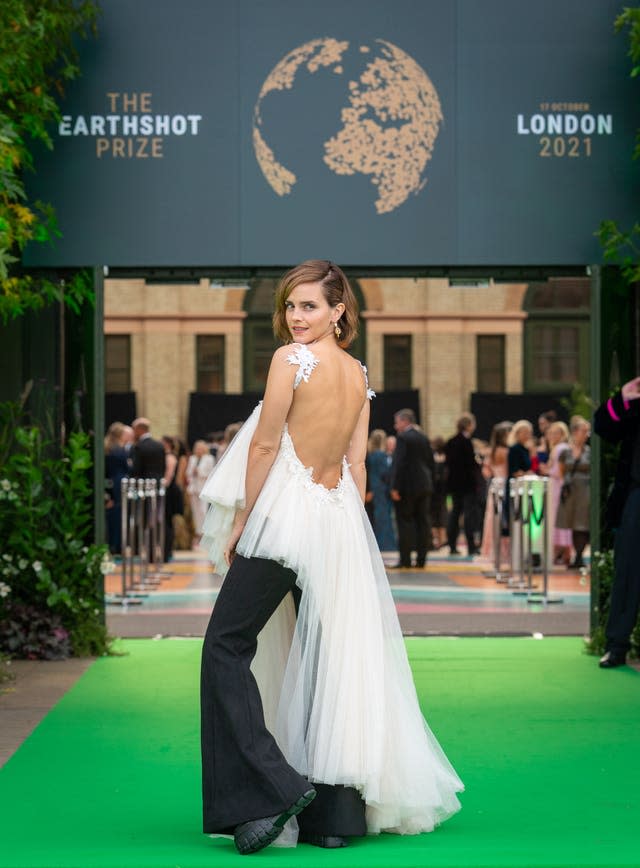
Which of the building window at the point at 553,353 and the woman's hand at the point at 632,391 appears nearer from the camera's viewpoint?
the woman's hand at the point at 632,391

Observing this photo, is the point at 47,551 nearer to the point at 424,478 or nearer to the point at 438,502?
the point at 424,478

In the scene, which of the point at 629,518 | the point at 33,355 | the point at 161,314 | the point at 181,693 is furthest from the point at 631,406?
the point at 161,314

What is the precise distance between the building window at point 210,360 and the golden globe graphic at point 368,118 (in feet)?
102

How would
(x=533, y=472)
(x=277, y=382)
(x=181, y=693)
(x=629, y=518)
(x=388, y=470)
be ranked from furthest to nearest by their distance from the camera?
(x=388, y=470) < (x=533, y=472) < (x=629, y=518) < (x=181, y=693) < (x=277, y=382)

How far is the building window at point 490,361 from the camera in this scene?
4247 centimetres

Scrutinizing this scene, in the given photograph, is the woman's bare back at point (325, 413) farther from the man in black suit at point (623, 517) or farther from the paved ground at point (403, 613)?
the man in black suit at point (623, 517)

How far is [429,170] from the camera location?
10.9 meters

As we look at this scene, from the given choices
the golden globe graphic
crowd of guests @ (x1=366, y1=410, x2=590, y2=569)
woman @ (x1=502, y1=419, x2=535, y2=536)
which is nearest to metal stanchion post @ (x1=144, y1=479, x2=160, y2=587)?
crowd of guests @ (x1=366, y1=410, x2=590, y2=569)

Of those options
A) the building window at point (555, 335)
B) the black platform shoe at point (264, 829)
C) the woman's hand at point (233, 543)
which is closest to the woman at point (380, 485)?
the woman's hand at point (233, 543)

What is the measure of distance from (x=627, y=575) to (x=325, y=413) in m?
5.01

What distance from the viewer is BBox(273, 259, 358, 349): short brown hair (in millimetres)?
5594

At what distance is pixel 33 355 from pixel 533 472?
33.6 feet

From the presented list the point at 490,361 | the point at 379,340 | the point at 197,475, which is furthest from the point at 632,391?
the point at 490,361

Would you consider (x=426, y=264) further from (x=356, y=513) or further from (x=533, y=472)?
(x=533, y=472)
